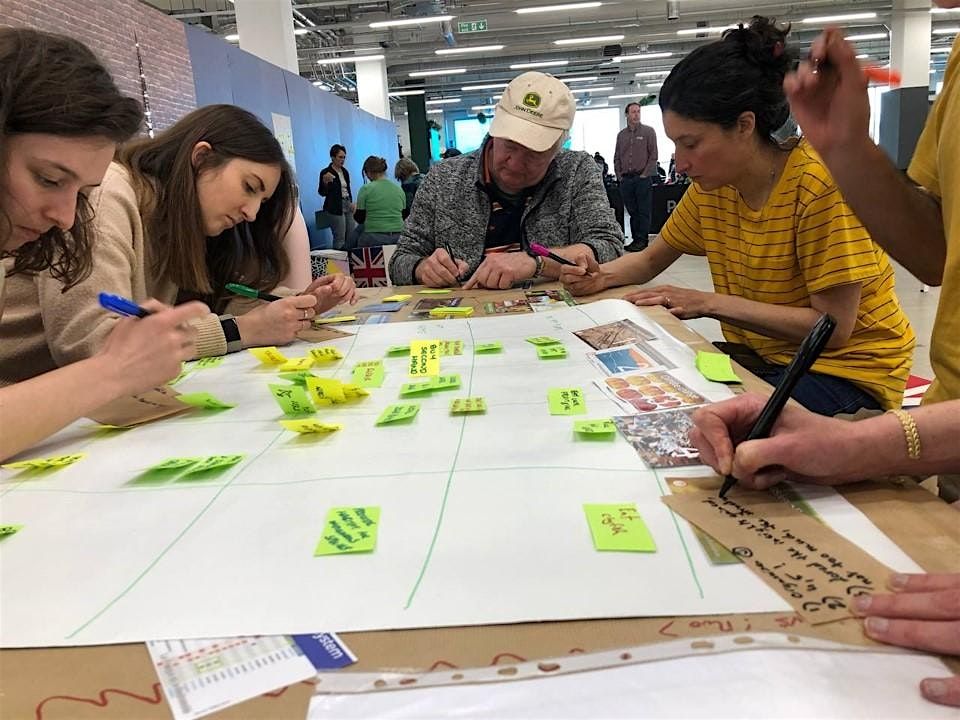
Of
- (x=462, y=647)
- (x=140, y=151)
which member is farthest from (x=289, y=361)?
(x=462, y=647)

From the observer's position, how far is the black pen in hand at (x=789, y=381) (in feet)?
2.38

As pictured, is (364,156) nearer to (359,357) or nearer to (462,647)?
(359,357)

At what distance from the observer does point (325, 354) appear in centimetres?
136

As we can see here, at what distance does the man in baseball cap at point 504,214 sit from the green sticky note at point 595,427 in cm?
117

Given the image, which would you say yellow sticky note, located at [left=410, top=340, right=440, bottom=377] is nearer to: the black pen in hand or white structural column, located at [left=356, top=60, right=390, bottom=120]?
the black pen in hand

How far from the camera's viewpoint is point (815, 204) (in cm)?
140

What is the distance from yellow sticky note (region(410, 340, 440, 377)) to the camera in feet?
4.05

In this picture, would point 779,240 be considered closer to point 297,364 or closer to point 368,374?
point 368,374

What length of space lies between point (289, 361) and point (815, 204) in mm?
1092

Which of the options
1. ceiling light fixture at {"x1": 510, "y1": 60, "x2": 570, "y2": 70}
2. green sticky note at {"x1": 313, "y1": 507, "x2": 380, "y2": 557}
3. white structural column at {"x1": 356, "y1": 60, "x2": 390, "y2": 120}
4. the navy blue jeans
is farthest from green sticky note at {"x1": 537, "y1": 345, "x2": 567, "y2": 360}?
ceiling light fixture at {"x1": 510, "y1": 60, "x2": 570, "y2": 70}

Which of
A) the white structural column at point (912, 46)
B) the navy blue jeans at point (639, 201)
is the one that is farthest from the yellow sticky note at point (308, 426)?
the white structural column at point (912, 46)

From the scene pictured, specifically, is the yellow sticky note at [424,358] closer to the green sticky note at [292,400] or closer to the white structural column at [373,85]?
the green sticky note at [292,400]

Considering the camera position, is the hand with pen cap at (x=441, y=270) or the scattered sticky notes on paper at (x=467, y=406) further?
the hand with pen cap at (x=441, y=270)

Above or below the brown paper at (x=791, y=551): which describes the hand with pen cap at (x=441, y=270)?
above
